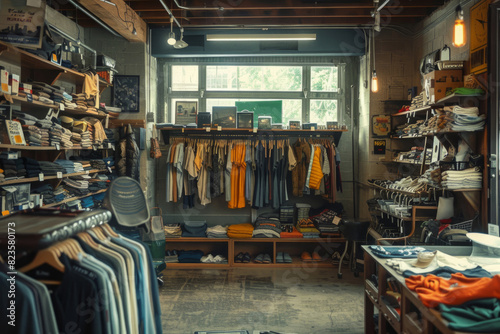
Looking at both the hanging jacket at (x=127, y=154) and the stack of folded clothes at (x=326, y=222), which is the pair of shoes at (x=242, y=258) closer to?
the stack of folded clothes at (x=326, y=222)

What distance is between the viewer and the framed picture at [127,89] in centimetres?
588

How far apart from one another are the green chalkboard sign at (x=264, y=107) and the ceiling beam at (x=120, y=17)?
186 cm

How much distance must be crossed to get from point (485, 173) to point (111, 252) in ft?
10.9

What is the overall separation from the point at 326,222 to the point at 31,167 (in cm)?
400

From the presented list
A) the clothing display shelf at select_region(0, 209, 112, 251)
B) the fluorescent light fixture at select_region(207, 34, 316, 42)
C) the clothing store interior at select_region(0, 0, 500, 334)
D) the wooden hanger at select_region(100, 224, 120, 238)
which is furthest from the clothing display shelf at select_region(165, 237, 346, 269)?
the clothing display shelf at select_region(0, 209, 112, 251)

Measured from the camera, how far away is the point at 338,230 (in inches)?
233

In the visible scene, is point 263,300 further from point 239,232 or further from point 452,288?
point 452,288

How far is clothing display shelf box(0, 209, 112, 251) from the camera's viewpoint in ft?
4.88

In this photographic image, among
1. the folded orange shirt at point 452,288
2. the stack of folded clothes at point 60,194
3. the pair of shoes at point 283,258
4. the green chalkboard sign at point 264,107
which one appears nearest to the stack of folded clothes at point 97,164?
the stack of folded clothes at point 60,194

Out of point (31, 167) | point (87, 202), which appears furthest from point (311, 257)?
point (31, 167)

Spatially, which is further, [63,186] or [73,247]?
[63,186]

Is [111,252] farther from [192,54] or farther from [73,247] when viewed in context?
[192,54]

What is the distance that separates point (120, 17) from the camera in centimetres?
481

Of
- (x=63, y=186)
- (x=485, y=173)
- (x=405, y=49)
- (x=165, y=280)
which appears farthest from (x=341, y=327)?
(x=405, y=49)
